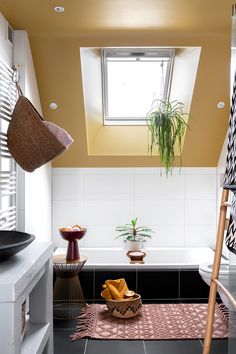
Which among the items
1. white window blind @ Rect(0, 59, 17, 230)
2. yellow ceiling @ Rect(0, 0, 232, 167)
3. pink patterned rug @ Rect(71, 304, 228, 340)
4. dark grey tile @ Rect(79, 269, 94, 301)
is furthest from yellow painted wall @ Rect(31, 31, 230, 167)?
pink patterned rug @ Rect(71, 304, 228, 340)

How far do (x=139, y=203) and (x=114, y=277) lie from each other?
109 centimetres

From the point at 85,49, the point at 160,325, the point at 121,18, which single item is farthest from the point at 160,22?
the point at 160,325

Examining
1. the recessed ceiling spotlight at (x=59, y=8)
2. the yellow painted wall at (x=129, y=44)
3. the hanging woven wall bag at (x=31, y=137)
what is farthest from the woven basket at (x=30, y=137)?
the yellow painted wall at (x=129, y=44)

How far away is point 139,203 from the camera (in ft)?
14.7

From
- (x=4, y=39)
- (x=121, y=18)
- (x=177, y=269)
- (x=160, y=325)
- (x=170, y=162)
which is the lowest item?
(x=160, y=325)

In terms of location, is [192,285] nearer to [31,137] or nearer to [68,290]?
[68,290]

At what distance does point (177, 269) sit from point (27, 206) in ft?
5.02

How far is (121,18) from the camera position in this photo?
295 cm

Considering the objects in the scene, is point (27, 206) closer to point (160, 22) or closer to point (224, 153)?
point (160, 22)

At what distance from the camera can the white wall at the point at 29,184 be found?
10.3 ft

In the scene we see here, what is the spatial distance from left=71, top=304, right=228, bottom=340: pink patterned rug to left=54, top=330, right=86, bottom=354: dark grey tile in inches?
2.4

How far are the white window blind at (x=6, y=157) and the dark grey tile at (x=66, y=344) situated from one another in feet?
3.00

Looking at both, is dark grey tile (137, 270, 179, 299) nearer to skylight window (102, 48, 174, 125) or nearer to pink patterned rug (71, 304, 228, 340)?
pink patterned rug (71, 304, 228, 340)

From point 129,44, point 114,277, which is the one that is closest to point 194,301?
point 114,277
